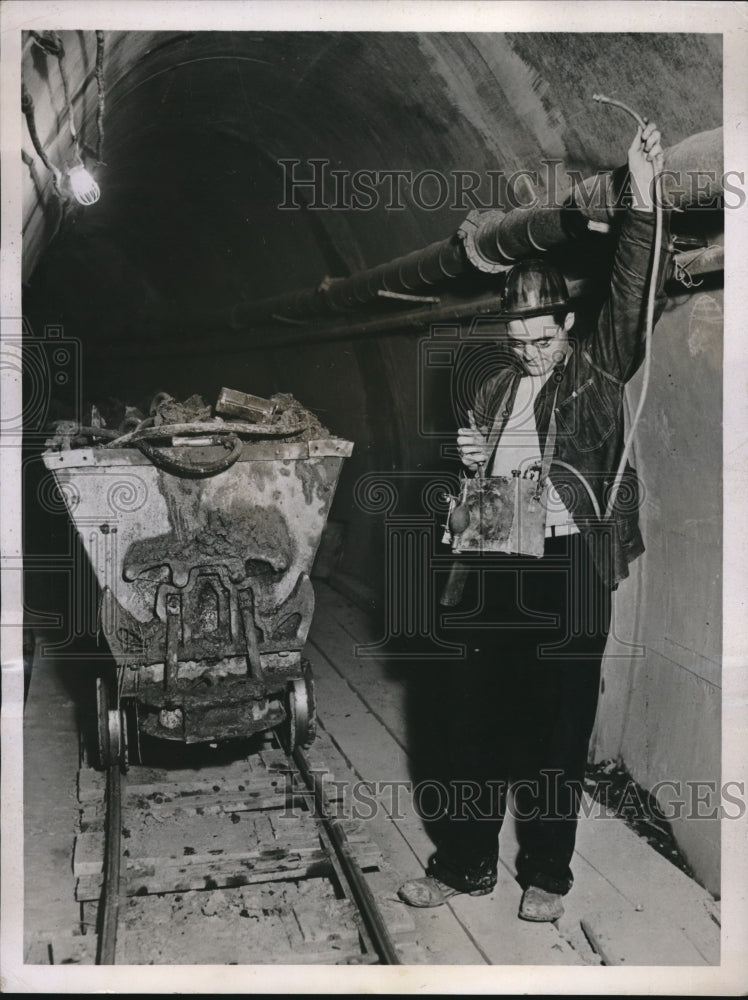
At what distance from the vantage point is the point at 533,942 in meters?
3.28

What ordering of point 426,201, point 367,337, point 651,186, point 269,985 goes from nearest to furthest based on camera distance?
point 651,186 → point 269,985 → point 426,201 → point 367,337

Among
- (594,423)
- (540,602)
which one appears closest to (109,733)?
(540,602)

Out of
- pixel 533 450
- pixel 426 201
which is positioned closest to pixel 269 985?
pixel 533 450

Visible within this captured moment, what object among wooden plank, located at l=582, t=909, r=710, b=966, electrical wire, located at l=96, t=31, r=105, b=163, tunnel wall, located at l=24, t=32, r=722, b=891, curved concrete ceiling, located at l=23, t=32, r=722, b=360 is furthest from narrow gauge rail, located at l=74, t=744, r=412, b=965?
electrical wire, located at l=96, t=31, r=105, b=163

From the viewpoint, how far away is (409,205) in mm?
5410

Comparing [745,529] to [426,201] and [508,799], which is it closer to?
[508,799]

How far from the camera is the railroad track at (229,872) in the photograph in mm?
3230

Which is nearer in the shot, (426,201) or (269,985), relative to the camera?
(269,985)

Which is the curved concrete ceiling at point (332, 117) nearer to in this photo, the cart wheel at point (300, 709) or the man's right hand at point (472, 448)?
the man's right hand at point (472, 448)

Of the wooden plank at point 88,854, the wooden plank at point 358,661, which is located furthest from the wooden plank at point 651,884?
the wooden plank at point 88,854

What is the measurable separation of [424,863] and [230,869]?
840 mm

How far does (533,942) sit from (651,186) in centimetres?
275

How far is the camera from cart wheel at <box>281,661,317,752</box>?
171 inches

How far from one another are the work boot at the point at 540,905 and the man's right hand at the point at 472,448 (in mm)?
1702
